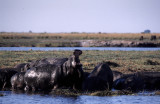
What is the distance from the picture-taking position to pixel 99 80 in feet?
50.1

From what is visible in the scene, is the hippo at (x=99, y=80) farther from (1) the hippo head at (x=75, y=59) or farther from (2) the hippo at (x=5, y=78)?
(2) the hippo at (x=5, y=78)

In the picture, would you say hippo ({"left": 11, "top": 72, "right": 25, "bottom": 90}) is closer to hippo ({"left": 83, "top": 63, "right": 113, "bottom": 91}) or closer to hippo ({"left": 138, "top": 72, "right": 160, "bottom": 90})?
hippo ({"left": 83, "top": 63, "right": 113, "bottom": 91})

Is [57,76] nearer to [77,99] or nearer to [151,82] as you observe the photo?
[77,99]

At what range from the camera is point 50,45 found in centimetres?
4809

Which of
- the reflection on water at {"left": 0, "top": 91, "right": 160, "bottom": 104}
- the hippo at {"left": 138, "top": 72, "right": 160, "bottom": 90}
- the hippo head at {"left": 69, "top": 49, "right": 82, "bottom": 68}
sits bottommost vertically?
the reflection on water at {"left": 0, "top": 91, "right": 160, "bottom": 104}


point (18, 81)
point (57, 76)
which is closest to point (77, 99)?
point (57, 76)

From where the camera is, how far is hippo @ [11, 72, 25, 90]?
640 inches

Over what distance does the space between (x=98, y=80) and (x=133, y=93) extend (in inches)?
58.3

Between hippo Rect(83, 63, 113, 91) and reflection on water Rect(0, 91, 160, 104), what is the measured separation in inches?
40.6

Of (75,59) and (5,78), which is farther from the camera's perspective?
(5,78)

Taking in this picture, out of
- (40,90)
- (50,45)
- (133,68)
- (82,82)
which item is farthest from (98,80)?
(50,45)

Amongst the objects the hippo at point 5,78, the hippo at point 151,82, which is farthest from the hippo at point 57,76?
the hippo at point 151,82

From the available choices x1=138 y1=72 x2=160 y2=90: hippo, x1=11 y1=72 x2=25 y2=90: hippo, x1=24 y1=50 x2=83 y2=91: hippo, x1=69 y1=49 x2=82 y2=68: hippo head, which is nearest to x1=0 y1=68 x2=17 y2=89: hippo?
x1=11 y1=72 x2=25 y2=90: hippo

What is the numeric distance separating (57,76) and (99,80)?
1695 millimetres
